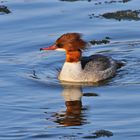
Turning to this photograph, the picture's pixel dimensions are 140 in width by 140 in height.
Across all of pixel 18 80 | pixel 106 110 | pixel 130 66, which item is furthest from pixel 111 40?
pixel 106 110

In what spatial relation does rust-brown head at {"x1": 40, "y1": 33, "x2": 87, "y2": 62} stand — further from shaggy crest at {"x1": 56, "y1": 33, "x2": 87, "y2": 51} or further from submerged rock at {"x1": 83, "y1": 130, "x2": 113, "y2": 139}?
submerged rock at {"x1": 83, "y1": 130, "x2": 113, "y2": 139}

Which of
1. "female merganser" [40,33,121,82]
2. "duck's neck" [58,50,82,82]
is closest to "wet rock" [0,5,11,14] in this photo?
"female merganser" [40,33,121,82]

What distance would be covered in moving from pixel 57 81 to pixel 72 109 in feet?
7.51

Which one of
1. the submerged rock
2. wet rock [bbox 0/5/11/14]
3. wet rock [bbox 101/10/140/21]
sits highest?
wet rock [bbox 0/5/11/14]

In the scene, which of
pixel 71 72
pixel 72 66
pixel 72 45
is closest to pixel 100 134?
pixel 71 72

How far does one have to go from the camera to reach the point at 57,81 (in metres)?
17.2

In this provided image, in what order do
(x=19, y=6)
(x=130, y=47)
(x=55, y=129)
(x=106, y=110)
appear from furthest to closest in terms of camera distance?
(x=19, y=6), (x=130, y=47), (x=106, y=110), (x=55, y=129)

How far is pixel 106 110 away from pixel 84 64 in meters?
3.48

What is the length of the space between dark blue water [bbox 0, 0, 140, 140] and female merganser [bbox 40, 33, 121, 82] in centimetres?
29

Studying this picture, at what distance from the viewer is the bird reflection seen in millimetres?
14094

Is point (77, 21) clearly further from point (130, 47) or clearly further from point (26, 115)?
point (26, 115)

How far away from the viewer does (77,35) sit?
1767 centimetres

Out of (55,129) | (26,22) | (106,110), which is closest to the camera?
(55,129)

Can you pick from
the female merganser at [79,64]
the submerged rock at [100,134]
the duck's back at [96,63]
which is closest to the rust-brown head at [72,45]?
the female merganser at [79,64]
